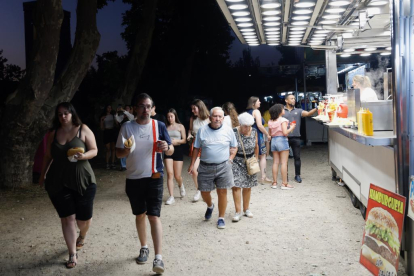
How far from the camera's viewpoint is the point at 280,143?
10211 millimetres

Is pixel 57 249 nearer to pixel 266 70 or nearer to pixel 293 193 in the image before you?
pixel 293 193

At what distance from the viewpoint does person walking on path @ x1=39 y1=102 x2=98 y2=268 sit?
5.41 m

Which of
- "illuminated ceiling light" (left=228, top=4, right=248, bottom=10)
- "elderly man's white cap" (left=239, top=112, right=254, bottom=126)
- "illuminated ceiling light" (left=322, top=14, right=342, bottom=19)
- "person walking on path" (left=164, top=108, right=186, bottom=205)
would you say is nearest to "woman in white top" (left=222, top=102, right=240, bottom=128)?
"person walking on path" (left=164, top=108, right=186, bottom=205)

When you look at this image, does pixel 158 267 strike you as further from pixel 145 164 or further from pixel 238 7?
pixel 238 7

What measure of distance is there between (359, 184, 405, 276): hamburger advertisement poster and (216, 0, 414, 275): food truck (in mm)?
333

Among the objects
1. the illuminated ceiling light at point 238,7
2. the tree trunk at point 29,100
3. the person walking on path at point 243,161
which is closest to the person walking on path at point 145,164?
the person walking on path at point 243,161

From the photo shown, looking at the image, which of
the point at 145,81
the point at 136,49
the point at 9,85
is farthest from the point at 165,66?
the point at 136,49

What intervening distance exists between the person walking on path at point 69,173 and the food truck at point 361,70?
3.30 metres

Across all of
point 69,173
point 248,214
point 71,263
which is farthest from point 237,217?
point 69,173

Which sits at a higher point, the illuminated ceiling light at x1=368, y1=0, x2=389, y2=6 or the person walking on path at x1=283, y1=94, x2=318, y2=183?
the illuminated ceiling light at x1=368, y1=0, x2=389, y2=6

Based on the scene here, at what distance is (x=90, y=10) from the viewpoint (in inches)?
490

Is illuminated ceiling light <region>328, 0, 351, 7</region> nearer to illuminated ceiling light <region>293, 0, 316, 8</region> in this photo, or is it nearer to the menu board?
illuminated ceiling light <region>293, 0, 316, 8</region>

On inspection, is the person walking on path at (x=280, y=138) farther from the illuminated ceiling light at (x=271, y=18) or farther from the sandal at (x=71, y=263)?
the sandal at (x=71, y=263)

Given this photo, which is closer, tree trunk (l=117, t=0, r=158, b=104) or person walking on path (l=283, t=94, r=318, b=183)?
person walking on path (l=283, t=94, r=318, b=183)
